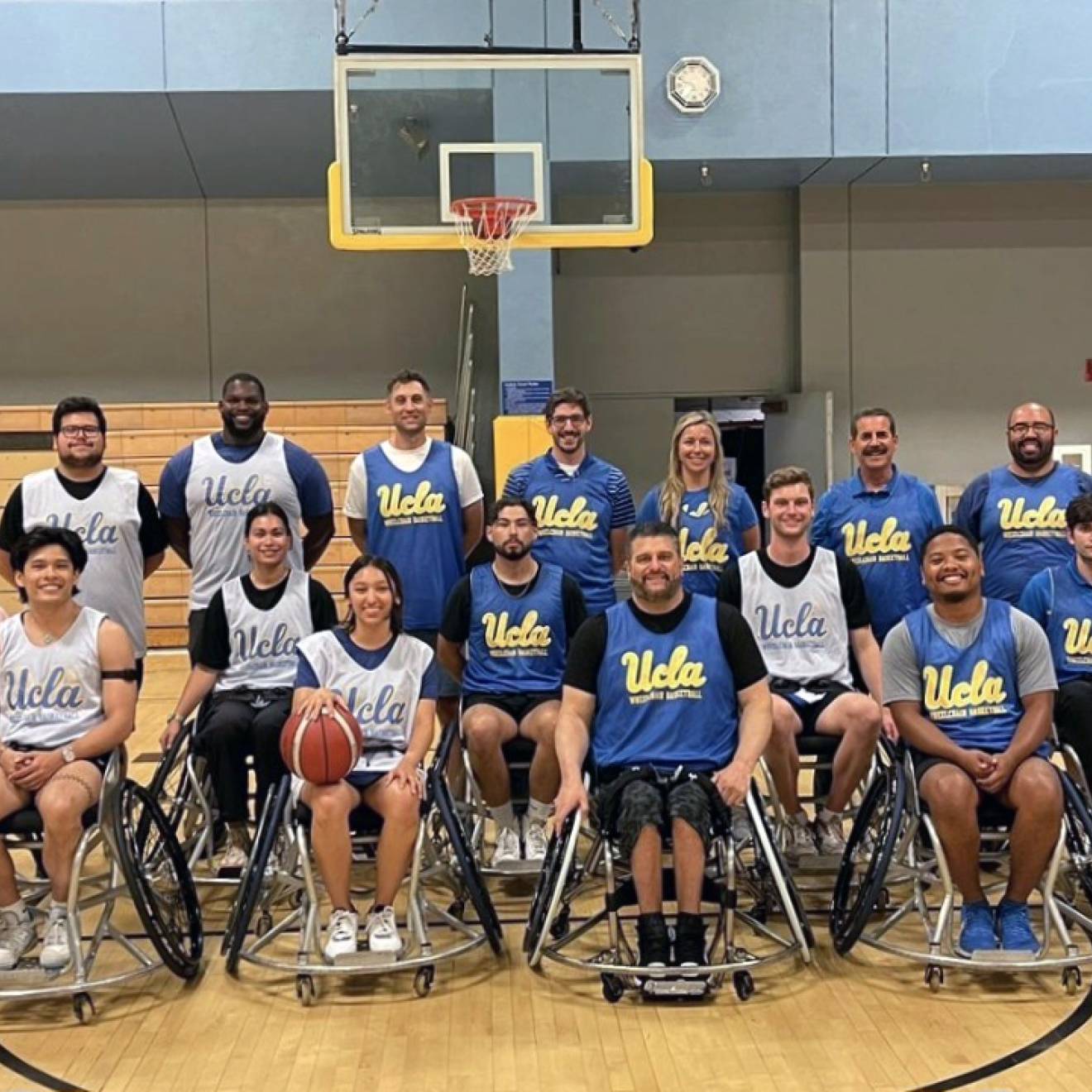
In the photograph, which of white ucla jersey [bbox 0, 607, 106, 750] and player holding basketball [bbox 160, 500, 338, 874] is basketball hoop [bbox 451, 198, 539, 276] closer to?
player holding basketball [bbox 160, 500, 338, 874]

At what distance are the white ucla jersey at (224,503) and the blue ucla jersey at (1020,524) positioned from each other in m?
2.24

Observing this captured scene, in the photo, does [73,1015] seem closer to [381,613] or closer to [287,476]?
[381,613]

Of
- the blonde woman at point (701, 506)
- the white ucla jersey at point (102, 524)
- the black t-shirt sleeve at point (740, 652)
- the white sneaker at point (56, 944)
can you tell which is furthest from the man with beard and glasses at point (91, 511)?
the black t-shirt sleeve at point (740, 652)

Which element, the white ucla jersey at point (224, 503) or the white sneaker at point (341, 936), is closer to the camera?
the white sneaker at point (341, 936)

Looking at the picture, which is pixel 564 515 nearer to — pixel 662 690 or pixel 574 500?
pixel 574 500

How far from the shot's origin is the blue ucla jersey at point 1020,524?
439cm

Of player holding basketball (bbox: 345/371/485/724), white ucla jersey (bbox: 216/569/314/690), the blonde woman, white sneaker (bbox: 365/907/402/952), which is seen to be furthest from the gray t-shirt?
white ucla jersey (bbox: 216/569/314/690)

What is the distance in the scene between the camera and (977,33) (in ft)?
27.3

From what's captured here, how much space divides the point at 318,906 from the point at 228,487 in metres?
1.47

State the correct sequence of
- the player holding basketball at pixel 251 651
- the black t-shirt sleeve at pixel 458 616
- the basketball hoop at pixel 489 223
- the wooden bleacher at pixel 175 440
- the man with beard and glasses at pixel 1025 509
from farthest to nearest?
the wooden bleacher at pixel 175 440 → the basketball hoop at pixel 489 223 → the man with beard and glasses at pixel 1025 509 → the black t-shirt sleeve at pixel 458 616 → the player holding basketball at pixel 251 651

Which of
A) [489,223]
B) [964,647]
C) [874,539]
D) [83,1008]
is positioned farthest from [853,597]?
[489,223]

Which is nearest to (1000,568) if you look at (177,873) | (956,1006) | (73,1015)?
(956,1006)

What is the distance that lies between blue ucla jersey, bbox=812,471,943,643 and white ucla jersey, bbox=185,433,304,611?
1.77 meters

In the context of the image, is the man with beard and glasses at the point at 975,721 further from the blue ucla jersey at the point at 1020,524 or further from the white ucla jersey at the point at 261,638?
the white ucla jersey at the point at 261,638
